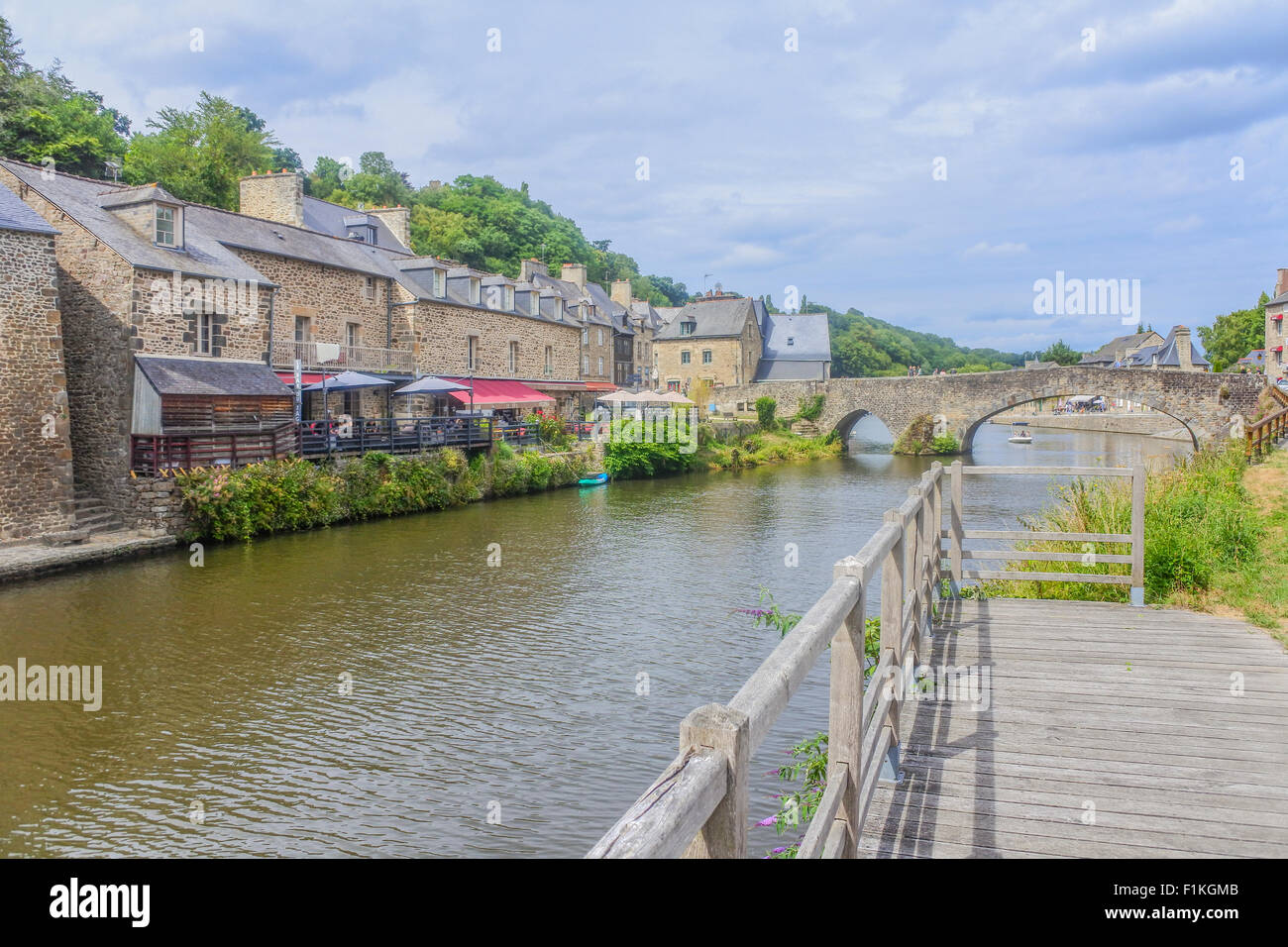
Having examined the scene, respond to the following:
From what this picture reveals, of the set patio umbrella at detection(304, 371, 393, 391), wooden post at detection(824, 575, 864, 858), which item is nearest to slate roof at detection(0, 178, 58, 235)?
patio umbrella at detection(304, 371, 393, 391)

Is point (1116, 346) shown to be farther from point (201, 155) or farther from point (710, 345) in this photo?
point (201, 155)

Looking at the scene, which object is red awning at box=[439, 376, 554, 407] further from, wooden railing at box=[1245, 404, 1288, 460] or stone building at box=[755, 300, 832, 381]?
stone building at box=[755, 300, 832, 381]

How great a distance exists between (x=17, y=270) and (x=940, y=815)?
55.2 ft

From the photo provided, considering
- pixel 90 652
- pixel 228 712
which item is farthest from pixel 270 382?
pixel 228 712

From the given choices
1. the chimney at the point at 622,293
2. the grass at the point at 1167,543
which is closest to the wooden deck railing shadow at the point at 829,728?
the grass at the point at 1167,543

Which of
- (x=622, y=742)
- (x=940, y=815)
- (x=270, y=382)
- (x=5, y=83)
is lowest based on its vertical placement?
(x=622, y=742)

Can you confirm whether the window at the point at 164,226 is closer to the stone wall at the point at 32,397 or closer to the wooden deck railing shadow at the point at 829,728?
the stone wall at the point at 32,397

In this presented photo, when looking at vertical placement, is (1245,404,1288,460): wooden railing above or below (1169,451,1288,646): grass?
above

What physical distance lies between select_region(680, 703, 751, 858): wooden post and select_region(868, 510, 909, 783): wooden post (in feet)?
6.97

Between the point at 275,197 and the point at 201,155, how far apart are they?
10.2 m

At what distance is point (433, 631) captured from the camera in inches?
420

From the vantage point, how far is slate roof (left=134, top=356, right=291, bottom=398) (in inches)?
642

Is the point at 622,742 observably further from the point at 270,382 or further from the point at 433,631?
the point at 270,382

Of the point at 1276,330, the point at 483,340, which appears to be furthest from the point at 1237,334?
the point at 483,340
